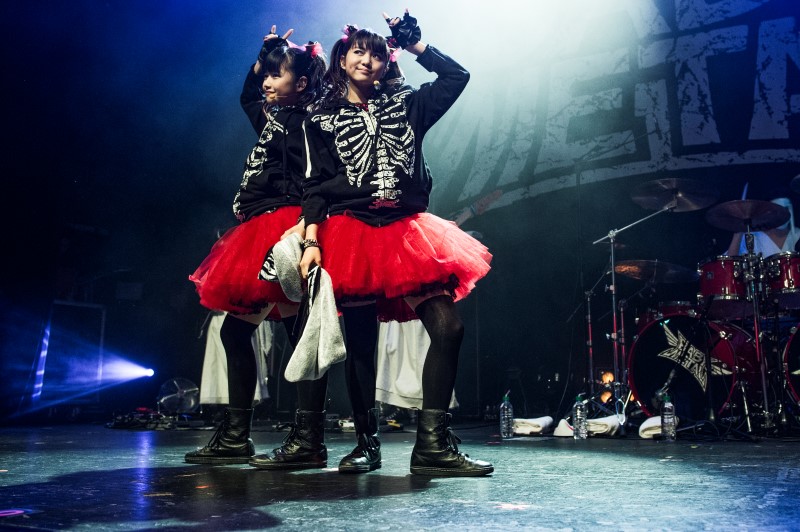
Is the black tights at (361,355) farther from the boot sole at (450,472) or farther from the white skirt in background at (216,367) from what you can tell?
the white skirt in background at (216,367)

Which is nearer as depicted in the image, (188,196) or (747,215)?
(747,215)

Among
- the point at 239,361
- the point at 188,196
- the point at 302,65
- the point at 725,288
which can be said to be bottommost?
the point at 239,361

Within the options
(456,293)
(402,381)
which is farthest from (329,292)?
(402,381)

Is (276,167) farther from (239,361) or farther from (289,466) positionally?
(289,466)

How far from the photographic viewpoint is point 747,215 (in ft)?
16.2

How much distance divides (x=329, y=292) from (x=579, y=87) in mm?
5065

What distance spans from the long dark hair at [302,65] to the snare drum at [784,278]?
11.7ft

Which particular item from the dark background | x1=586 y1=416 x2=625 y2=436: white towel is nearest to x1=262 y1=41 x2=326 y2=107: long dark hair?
the dark background

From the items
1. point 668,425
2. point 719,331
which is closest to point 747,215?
point 719,331

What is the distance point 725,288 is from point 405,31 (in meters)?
3.60

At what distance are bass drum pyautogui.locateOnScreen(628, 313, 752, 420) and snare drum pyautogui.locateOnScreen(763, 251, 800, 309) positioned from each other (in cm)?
36

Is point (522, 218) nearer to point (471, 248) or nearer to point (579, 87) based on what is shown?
point (579, 87)

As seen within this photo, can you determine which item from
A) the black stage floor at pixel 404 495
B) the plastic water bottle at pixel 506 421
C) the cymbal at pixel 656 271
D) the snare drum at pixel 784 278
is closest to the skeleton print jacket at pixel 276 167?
the black stage floor at pixel 404 495

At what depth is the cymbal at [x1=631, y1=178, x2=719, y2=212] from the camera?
5.09 meters
